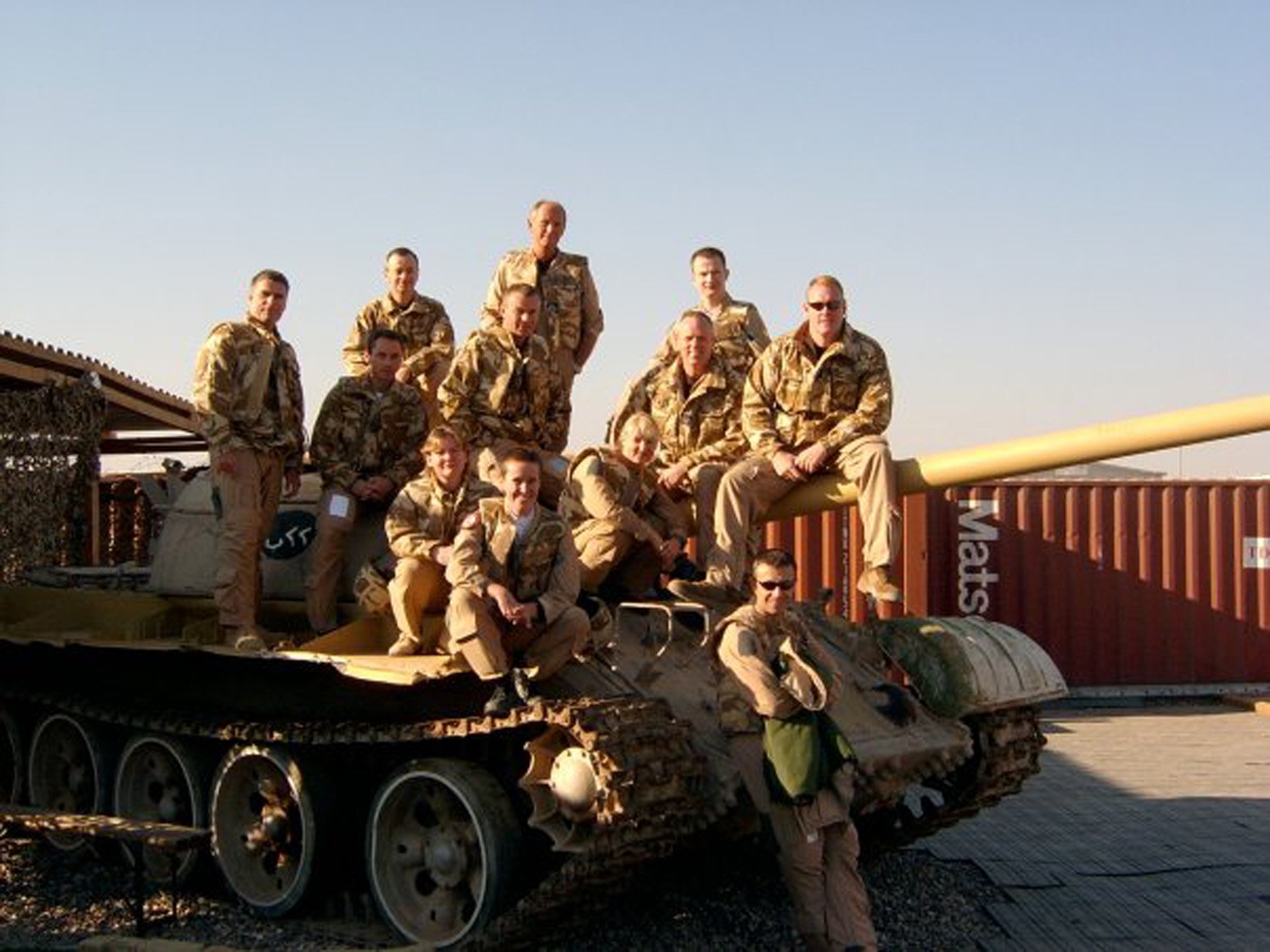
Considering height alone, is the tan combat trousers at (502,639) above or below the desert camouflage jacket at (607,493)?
below

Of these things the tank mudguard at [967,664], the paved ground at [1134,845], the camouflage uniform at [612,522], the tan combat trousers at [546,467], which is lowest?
the paved ground at [1134,845]

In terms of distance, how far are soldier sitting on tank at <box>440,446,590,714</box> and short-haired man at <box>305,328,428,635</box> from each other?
137 centimetres

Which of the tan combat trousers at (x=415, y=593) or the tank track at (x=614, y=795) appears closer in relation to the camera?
the tank track at (x=614, y=795)

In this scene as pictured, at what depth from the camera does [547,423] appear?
30.2 feet

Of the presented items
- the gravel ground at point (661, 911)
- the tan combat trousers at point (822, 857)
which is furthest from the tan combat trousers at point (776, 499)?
the tan combat trousers at point (822, 857)

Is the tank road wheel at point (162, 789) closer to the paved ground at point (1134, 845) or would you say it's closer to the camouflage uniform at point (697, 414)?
the camouflage uniform at point (697, 414)

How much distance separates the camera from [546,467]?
8961mm

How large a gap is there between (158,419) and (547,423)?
1013 centimetres

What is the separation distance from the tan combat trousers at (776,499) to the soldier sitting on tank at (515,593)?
4.63 ft

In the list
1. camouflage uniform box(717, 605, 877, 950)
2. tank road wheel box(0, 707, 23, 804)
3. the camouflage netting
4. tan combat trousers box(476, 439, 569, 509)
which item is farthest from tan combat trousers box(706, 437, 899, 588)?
the camouflage netting

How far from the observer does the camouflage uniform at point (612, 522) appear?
321 inches

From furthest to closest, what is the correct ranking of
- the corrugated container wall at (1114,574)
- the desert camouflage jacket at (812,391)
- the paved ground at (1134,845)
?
1. the corrugated container wall at (1114,574)
2. the desert camouflage jacket at (812,391)
3. the paved ground at (1134,845)

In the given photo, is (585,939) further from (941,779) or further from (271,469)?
(271,469)

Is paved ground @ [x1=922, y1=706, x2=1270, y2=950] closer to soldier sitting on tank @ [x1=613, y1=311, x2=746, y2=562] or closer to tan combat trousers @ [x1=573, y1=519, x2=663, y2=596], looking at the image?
tan combat trousers @ [x1=573, y1=519, x2=663, y2=596]
